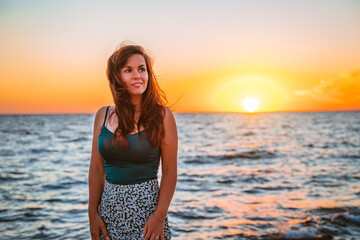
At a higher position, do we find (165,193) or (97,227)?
(165,193)

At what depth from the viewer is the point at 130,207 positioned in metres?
2.48

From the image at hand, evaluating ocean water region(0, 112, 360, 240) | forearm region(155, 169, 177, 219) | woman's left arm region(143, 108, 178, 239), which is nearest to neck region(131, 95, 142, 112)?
woman's left arm region(143, 108, 178, 239)

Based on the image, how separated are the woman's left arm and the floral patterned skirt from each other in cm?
8

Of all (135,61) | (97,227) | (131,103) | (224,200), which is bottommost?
(224,200)

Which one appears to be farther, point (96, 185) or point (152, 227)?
point (96, 185)

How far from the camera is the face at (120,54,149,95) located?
2.52 metres

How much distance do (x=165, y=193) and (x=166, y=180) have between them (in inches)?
3.8

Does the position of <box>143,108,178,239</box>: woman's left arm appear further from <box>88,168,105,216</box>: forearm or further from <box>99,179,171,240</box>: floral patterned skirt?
<box>88,168,105,216</box>: forearm

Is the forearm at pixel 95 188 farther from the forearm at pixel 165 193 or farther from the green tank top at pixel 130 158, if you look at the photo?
the forearm at pixel 165 193

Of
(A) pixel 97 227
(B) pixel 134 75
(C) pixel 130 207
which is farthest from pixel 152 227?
(B) pixel 134 75

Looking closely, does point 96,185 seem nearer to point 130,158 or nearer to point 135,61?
Result: point 130,158

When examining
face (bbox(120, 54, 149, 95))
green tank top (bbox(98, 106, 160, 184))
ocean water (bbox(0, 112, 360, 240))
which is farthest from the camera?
ocean water (bbox(0, 112, 360, 240))

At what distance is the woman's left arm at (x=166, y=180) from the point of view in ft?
8.00

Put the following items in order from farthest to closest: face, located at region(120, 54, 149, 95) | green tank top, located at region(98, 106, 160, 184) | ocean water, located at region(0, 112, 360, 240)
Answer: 1. ocean water, located at region(0, 112, 360, 240)
2. face, located at region(120, 54, 149, 95)
3. green tank top, located at region(98, 106, 160, 184)
